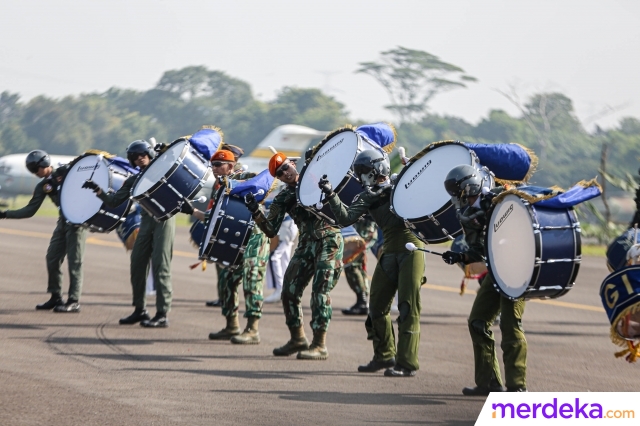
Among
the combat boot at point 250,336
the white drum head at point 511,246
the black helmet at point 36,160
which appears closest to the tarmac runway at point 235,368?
the combat boot at point 250,336

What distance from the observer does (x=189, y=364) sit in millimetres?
10156

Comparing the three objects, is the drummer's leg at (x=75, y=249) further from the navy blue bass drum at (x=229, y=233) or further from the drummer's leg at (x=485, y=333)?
the drummer's leg at (x=485, y=333)

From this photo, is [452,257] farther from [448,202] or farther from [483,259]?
[448,202]

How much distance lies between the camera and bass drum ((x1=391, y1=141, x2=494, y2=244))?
352 inches

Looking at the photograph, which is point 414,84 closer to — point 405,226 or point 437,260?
point 437,260

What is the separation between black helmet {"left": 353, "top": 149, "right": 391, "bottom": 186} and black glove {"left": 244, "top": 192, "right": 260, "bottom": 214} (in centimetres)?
104

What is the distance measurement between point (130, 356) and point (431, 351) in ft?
10.5

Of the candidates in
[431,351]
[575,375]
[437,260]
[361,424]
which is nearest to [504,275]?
[361,424]

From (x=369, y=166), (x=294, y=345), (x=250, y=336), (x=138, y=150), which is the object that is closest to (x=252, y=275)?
(x=250, y=336)

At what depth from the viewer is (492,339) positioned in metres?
9.00

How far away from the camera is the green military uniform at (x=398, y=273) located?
9.61 meters

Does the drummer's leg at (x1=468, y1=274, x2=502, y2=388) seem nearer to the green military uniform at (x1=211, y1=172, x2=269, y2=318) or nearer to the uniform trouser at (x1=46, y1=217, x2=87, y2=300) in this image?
the green military uniform at (x1=211, y1=172, x2=269, y2=318)

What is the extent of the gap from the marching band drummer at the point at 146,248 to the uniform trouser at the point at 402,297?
10.4 ft

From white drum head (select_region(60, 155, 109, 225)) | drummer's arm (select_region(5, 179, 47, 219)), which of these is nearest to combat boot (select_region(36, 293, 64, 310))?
drummer's arm (select_region(5, 179, 47, 219))
